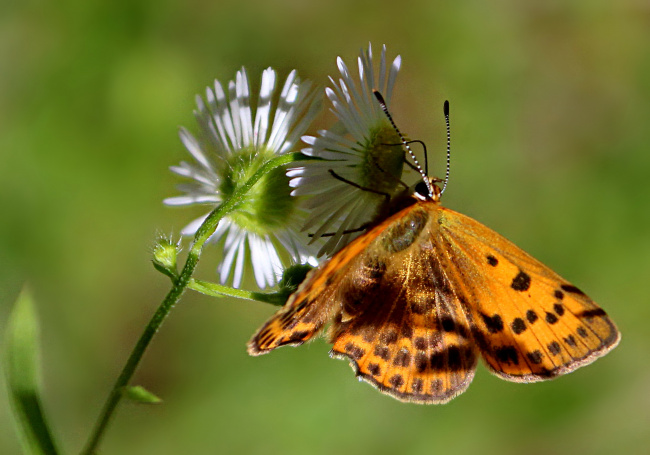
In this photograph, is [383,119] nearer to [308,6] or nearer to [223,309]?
[223,309]

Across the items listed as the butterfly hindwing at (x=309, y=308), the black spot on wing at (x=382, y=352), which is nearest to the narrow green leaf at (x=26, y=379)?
the butterfly hindwing at (x=309, y=308)

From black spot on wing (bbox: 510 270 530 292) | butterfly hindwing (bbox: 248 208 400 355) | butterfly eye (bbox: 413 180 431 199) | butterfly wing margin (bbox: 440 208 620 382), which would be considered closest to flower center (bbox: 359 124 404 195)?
butterfly eye (bbox: 413 180 431 199)

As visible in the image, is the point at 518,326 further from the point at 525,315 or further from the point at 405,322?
the point at 405,322

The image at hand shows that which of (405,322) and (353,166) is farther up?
(353,166)

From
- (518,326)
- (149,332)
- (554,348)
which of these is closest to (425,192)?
(518,326)

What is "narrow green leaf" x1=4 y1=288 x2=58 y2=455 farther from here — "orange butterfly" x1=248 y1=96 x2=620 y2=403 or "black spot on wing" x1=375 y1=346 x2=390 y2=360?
"black spot on wing" x1=375 y1=346 x2=390 y2=360

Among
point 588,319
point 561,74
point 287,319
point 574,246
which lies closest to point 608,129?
point 561,74

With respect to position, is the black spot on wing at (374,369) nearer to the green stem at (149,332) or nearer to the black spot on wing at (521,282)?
the black spot on wing at (521,282)
